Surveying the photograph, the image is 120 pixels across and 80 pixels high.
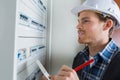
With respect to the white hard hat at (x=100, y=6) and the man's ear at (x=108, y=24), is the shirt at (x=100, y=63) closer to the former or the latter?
the man's ear at (x=108, y=24)

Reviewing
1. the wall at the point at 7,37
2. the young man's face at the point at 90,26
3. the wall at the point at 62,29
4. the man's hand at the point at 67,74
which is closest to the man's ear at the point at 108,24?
the young man's face at the point at 90,26

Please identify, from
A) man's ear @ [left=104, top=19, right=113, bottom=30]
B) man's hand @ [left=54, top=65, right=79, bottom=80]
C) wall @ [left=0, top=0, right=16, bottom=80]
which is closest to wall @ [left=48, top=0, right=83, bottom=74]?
man's ear @ [left=104, top=19, right=113, bottom=30]

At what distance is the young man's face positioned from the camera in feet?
3.77

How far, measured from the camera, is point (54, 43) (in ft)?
3.95

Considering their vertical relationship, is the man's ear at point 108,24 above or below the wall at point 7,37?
above

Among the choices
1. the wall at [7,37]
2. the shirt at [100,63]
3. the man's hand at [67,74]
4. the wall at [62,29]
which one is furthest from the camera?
the wall at [62,29]

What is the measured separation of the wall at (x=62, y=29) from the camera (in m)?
1.20

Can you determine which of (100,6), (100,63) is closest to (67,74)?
(100,63)

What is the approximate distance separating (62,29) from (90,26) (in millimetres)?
176

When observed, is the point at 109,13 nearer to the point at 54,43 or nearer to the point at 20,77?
the point at 54,43

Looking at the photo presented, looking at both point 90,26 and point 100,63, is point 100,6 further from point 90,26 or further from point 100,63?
point 100,63

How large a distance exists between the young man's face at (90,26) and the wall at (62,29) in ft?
0.23

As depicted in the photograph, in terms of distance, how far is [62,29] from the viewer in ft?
3.94

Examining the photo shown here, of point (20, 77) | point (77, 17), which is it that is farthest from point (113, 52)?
point (20, 77)
